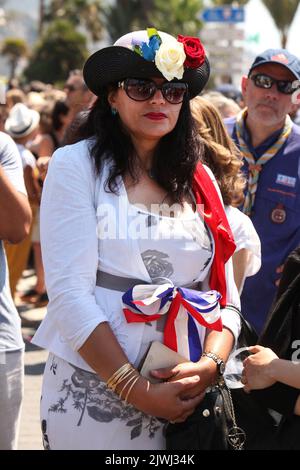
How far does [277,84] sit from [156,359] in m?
2.43

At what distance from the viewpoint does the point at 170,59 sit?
291 cm

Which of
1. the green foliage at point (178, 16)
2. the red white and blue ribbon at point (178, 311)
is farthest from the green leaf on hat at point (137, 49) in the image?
the green foliage at point (178, 16)

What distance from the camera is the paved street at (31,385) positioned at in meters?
5.49

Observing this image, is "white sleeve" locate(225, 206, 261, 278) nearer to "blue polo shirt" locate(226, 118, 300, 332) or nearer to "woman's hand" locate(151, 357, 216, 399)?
"woman's hand" locate(151, 357, 216, 399)

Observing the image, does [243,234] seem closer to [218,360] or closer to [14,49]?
[218,360]

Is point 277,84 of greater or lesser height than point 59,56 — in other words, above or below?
above

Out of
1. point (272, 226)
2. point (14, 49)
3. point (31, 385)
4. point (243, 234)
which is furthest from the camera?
point (14, 49)

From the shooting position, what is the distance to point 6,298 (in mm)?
3379

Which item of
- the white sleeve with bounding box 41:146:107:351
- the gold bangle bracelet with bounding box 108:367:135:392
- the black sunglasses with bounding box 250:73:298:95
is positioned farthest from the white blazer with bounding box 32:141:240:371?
the black sunglasses with bounding box 250:73:298:95

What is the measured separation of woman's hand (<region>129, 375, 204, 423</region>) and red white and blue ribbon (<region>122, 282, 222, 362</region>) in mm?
139

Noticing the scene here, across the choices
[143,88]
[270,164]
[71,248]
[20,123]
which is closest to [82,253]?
[71,248]

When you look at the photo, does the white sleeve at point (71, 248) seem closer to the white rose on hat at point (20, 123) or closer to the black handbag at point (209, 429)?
the black handbag at point (209, 429)

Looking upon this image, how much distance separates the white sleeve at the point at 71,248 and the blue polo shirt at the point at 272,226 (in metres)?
1.93

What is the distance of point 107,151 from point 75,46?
126ft
